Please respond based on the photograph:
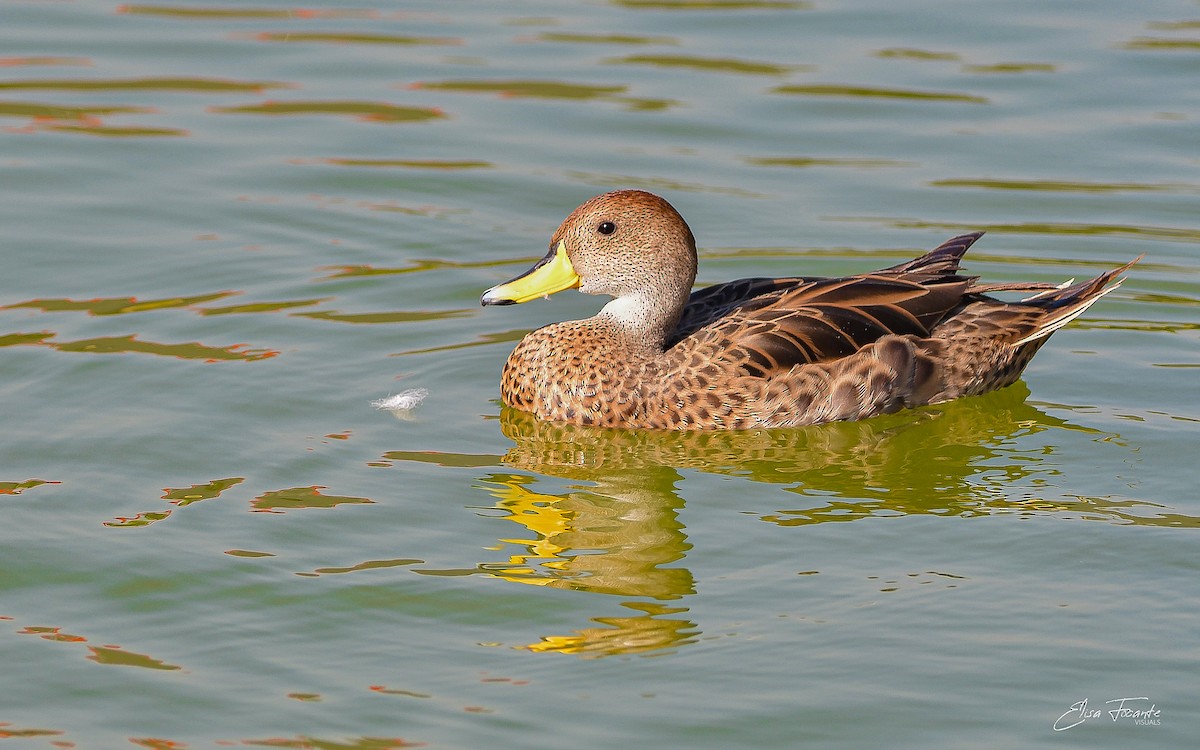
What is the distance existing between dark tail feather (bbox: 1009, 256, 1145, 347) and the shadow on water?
0.39 m

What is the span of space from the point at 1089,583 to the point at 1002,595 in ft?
1.27

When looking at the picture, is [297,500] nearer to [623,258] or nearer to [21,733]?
[21,733]

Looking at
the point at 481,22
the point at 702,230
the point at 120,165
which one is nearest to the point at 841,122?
the point at 702,230

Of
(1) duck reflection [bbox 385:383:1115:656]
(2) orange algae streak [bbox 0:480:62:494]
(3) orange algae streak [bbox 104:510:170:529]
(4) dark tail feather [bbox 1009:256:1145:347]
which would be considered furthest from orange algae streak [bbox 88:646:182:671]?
(4) dark tail feather [bbox 1009:256:1145:347]

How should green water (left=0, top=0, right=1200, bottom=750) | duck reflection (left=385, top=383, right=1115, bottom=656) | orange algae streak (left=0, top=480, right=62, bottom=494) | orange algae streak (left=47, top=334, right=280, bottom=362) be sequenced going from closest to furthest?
green water (left=0, top=0, right=1200, bottom=750) → duck reflection (left=385, top=383, right=1115, bottom=656) → orange algae streak (left=0, top=480, right=62, bottom=494) → orange algae streak (left=47, top=334, right=280, bottom=362)

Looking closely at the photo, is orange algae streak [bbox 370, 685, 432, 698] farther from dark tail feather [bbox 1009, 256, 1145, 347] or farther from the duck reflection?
dark tail feather [bbox 1009, 256, 1145, 347]

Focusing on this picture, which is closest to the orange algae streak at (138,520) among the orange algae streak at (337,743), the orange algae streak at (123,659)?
the orange algae streak at (123,659)

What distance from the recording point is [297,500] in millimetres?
7969

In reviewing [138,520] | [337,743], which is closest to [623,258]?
[138,520]

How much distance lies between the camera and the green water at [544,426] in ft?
21.0

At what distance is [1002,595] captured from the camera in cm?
703

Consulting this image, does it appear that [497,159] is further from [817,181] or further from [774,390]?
[774,390]

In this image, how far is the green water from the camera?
21.0ft

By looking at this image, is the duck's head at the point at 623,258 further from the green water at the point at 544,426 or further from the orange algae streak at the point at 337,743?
the orange algae streak at the point at 337,743
